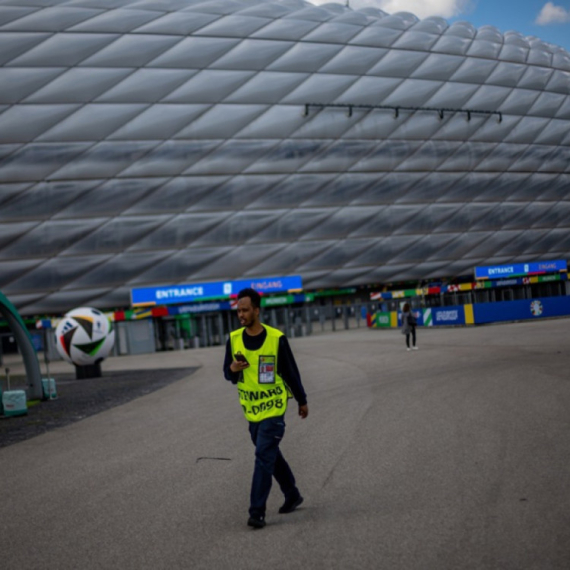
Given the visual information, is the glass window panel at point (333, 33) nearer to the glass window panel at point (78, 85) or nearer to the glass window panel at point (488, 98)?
the glass window panel at point (488, 98)

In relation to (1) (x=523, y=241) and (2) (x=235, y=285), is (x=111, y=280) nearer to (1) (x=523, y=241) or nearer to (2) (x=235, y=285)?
(2) (x=235, y=285)

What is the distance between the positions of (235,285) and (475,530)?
1567 inches

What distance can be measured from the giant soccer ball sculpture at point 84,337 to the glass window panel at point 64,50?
25124 millimetres

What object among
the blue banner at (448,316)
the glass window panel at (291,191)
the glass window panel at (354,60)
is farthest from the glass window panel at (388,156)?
the blue banner at (448,316)

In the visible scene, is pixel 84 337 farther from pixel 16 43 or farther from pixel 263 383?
pixel 16 43

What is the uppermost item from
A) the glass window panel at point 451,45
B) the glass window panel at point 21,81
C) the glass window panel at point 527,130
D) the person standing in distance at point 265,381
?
the glass window panel at point 451,45

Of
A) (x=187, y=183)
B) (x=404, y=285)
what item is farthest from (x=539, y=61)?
(x=187, y=183)

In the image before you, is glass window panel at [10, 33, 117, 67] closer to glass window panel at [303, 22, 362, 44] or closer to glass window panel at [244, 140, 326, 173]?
glass window panel at [244, 140, 326, 173]

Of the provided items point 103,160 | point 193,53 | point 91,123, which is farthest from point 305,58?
point 103,160

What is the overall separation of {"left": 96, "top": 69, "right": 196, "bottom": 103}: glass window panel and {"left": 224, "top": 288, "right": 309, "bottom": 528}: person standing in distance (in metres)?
40.1

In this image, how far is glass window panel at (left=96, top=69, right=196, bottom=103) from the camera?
42.9 meters

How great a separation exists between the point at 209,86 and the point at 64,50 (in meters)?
8.17

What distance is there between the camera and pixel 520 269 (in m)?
53.0

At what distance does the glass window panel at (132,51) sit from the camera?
4281 centimetres
